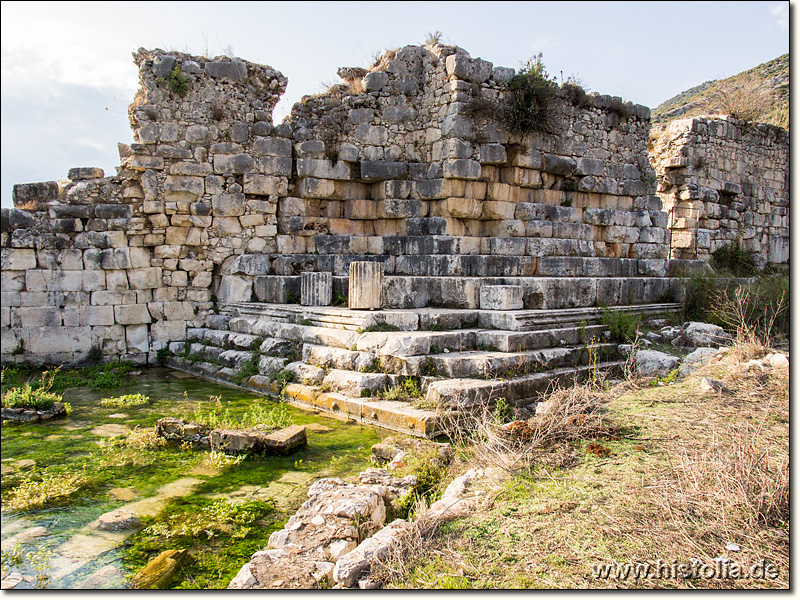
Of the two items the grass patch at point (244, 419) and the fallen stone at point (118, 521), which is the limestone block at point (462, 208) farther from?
the fallen stone at point (118, 521)

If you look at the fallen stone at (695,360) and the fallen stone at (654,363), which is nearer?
the fallen stone at (695,360)

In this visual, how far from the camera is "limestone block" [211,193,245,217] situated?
1045 centimetres

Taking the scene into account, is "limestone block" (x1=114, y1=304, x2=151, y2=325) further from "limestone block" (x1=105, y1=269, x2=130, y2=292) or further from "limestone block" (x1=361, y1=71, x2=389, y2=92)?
"limestone block" (x1=361, y1=71, x2=389, y2=92)

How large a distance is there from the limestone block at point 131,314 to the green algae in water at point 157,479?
2.68m

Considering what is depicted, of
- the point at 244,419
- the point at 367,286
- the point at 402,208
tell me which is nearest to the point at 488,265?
the point at 402,208

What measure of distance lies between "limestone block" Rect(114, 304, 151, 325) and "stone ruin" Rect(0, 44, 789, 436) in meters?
0.02

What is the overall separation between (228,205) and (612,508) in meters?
8.92

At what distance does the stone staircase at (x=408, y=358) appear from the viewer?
648 cm

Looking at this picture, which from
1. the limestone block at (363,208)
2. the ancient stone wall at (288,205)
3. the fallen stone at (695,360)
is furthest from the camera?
the limestone block at (363,208)

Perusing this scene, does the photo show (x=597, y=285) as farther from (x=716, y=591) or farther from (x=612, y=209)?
(x=716, y=591)

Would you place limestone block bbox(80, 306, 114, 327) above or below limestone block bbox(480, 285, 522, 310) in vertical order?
below

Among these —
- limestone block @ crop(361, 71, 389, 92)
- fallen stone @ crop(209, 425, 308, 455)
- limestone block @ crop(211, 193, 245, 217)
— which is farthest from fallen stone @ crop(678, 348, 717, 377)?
limestone block @ crop(211, 193, 245, 217)

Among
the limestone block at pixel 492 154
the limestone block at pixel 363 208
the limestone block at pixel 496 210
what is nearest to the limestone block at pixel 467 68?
the limestone block at pixel 492 154

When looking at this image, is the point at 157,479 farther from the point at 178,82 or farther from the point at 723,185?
the point at 723,185
